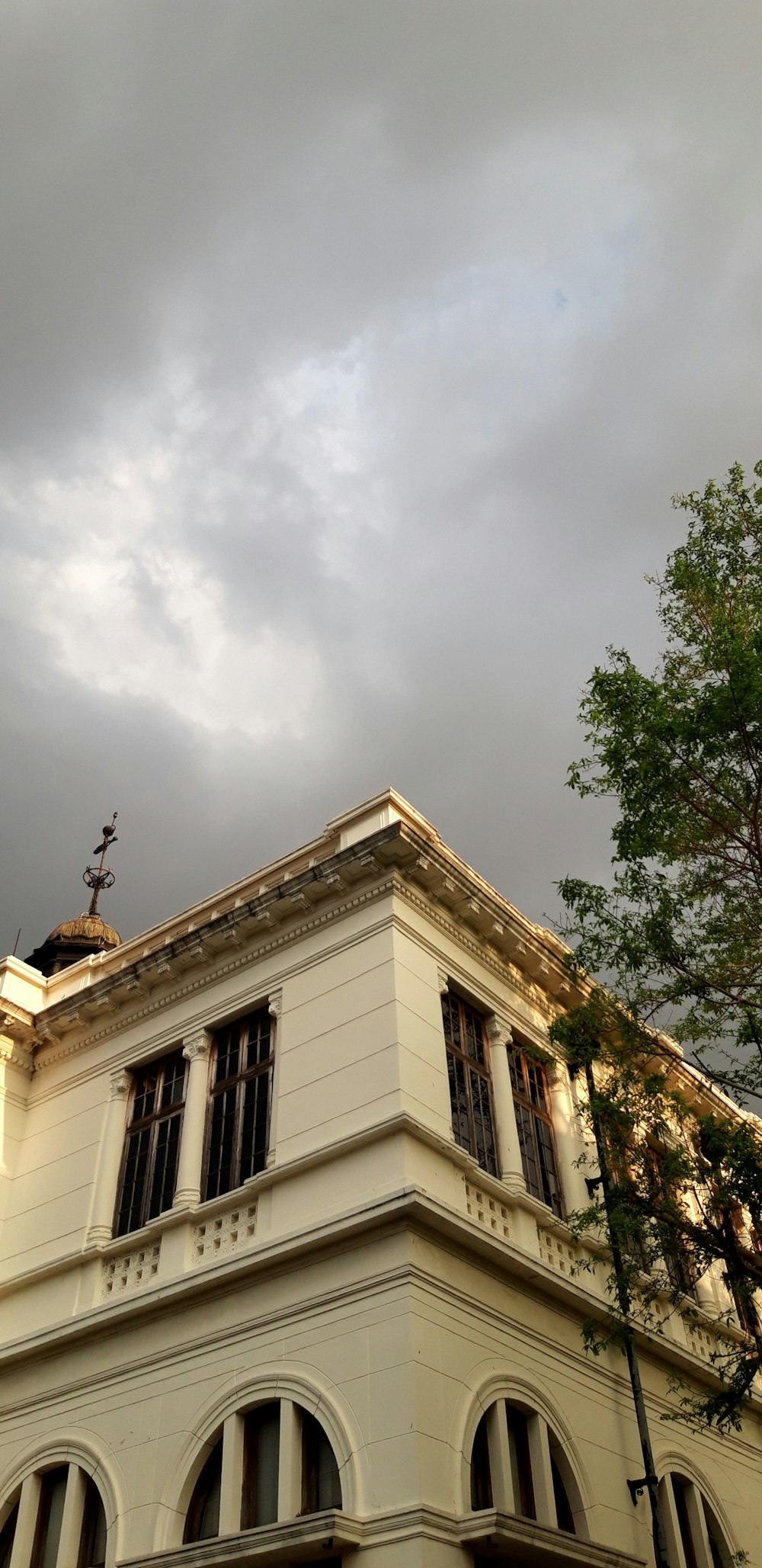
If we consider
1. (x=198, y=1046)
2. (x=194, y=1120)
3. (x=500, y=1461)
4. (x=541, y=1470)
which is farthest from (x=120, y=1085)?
(x=541, y=1470)

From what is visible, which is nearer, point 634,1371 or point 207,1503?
point 207,1503

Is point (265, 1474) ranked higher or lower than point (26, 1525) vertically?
lower

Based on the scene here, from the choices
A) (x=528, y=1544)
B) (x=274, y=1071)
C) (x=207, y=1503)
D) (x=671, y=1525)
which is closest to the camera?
(x=528, y=1544)

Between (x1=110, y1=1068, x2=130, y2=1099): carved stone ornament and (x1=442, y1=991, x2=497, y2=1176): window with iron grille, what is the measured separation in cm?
489

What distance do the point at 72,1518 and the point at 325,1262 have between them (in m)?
4.32

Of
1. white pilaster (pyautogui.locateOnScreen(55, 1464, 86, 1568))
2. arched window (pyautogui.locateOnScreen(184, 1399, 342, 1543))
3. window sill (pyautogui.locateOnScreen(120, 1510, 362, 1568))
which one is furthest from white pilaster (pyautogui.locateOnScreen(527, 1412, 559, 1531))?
white pilaster (pyautogui.locateOnScreen(55, 1464, 86, 1568))

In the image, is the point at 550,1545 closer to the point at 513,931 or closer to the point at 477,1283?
the point at 477,1283

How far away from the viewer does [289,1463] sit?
12258 mm

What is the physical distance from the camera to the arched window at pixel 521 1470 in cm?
1255

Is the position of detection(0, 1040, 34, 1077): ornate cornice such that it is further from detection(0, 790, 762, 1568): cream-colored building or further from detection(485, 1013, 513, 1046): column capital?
detection(485, 1013, 513, 1046): column capital

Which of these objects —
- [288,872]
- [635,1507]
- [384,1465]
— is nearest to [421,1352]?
[384,1465]

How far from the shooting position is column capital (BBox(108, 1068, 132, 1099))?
17.5m

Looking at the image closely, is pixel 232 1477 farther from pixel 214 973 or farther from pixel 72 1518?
pixel 214 973

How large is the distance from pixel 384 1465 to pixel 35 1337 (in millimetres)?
5778
